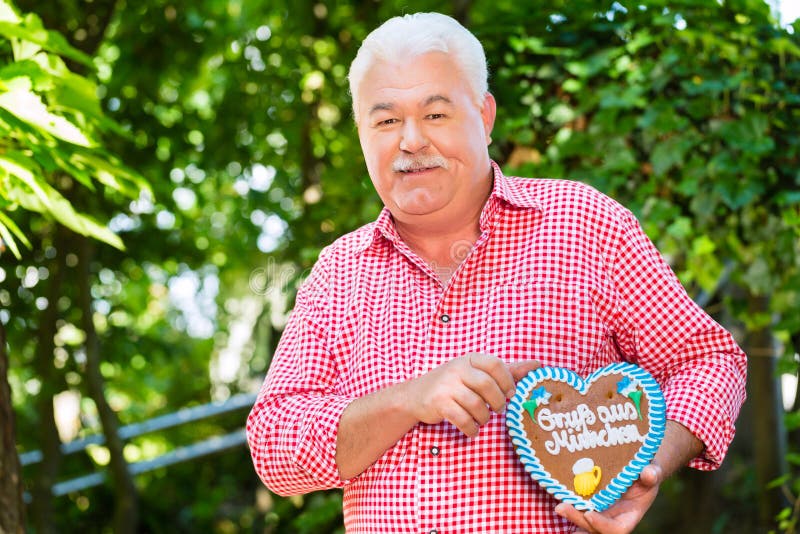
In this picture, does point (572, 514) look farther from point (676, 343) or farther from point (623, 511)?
point (676, 343)

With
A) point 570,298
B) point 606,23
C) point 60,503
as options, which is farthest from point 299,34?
point 570,298

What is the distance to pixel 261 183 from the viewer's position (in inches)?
180

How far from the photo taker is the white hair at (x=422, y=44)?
1.62 metres

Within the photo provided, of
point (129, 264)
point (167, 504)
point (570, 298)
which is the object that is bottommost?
point (167, 504)

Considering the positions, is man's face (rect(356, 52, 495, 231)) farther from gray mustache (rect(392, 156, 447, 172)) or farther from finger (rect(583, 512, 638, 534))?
finger (rect(583, 512, 638, 534))

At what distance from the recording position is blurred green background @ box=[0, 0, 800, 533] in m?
2.71

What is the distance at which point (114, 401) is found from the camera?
25.0ft

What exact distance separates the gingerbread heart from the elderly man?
0.16 feet

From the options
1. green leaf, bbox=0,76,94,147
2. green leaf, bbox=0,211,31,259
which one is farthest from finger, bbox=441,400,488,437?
green leaf, bbox=0,76,94,147

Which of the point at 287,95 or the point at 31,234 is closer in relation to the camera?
the point at 31,234

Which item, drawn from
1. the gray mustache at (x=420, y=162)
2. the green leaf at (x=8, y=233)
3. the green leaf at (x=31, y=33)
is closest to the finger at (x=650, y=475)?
the gray mustache at (x=420, y=162)

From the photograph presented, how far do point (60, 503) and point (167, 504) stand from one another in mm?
616

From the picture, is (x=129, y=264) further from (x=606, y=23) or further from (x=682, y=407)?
(x=682, y=407)

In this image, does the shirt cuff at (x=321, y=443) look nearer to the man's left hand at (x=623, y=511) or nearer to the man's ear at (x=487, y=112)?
the man's left hand at (x=623, y=511)
